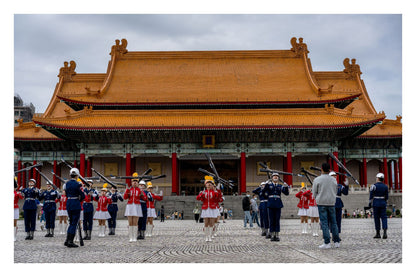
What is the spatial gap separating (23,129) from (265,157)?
22.7 m

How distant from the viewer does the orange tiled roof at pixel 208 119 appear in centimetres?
3822

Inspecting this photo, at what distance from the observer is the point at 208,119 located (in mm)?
40312

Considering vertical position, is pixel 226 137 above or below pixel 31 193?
above

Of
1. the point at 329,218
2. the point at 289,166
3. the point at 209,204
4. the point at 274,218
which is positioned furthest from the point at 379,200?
the point at 289,166

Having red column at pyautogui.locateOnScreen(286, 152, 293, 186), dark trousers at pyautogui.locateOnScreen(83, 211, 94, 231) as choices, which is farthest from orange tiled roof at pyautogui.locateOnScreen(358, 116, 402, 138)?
dark trousers at pyautogui.locateOnScreen(83, 211, 94, 231)

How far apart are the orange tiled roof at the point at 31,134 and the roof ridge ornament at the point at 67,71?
7.67 meters

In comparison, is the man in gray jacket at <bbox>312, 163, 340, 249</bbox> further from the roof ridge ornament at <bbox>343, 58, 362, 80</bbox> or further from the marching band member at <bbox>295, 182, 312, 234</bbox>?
the roof ridge ornament at <bbox>343, 58, 362, 80</bbox>

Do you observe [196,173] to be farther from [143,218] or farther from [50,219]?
[143,218]

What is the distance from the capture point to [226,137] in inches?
1588

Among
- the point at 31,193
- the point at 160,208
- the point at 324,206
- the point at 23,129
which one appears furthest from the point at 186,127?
the point at 324,206

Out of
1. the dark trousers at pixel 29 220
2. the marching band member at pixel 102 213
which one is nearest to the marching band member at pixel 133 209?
the marching band member at pixel 102 213

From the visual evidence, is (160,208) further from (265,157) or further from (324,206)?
(324,206)

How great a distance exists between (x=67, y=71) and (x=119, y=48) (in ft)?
21.3

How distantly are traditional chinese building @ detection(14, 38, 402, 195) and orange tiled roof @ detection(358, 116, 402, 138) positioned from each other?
0.09m
